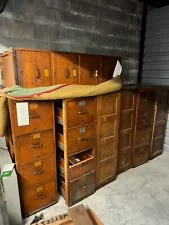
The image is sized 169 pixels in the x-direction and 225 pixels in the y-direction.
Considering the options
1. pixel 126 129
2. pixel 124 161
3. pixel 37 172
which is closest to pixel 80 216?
pixel 37 172

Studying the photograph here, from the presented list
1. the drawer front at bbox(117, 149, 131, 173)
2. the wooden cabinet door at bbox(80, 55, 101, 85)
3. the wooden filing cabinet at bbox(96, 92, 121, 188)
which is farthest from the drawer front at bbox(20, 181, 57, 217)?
the wooden cabinet door at bbox(80, 55, 101, 85)

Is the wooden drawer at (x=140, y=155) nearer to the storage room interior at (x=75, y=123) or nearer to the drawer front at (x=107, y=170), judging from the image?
the storage room interior at (x=75, y=123)

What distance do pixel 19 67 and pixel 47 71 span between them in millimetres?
304

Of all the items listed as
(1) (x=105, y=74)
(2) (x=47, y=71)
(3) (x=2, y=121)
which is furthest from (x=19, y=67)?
(1) (x=105, y=74)

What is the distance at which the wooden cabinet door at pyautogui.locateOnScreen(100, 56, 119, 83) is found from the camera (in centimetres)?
224

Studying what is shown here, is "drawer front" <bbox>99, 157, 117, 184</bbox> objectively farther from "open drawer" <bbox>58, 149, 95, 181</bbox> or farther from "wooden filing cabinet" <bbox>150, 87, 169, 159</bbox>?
"wooden filing cabinet" <bbox>150, 87, 169, 159</bbox>

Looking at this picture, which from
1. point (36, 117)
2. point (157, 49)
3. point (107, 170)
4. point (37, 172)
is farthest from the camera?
point (157, 49)

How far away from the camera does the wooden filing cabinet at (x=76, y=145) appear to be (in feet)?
5.59

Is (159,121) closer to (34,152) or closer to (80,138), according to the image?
(80,138)

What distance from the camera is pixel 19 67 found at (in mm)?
1717

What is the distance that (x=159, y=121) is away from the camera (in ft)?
9.46

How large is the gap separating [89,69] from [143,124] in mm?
1283

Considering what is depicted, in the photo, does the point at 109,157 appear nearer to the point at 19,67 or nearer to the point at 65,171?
the point at 65,171

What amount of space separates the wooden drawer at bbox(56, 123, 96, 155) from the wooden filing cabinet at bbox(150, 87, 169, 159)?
1.43m
